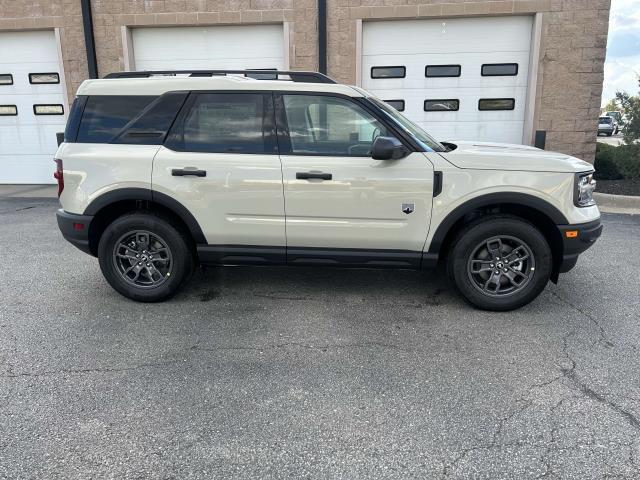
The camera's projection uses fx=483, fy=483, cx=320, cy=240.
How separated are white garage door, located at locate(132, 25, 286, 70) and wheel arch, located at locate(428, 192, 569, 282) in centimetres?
710

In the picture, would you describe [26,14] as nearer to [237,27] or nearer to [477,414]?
[237,27]

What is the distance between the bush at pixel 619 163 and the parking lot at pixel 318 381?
532 cm

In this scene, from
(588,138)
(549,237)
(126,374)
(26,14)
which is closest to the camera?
(126,374)

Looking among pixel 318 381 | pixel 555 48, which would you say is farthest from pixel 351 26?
pixel 318 381

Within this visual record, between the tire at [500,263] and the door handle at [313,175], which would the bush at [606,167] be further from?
the door handle at [313,175]

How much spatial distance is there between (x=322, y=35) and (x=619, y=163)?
6253 mm

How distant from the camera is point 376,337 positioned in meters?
3.61

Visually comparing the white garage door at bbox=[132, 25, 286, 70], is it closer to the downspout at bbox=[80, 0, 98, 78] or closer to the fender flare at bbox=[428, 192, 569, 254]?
the downspout at bbox=[80, 0, 98, 78]

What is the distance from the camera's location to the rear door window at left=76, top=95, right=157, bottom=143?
4.09 metres

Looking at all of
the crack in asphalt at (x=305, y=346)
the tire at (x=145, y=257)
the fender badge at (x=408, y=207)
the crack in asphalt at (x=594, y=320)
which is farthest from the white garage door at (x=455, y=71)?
the crack in asphalt at (x=305, y=346)

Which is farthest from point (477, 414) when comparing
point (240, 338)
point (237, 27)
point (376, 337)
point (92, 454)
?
point (237, 27)

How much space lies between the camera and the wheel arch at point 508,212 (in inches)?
149

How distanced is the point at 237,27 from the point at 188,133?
22.4ft

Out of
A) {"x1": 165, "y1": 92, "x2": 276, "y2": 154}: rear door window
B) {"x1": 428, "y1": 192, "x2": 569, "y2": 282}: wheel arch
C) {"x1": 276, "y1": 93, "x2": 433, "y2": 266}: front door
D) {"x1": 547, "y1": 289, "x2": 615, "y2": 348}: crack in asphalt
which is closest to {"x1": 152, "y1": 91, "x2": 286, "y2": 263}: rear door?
{"x1": 165, "y1": 92, "x2": 276, "y2": 154}: rear door window
